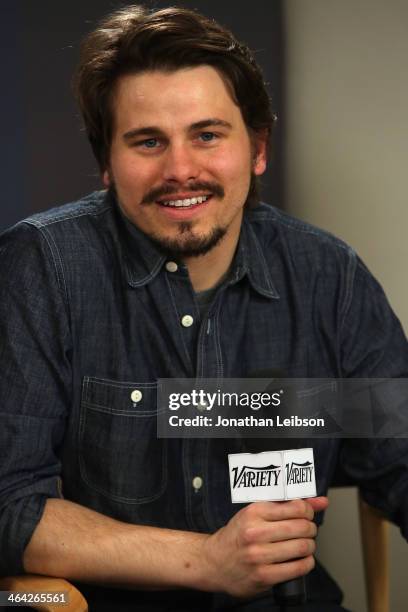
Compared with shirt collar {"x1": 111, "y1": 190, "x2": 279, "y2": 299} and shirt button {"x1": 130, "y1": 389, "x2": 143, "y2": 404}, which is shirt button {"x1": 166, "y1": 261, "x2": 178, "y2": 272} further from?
shirt button {"x1": 130, "y1": 389, "x2": 143, "y2": 404}

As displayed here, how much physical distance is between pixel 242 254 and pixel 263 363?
222 mm

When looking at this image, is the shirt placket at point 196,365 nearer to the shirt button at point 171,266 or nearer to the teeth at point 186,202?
the shirt button at point 171,266

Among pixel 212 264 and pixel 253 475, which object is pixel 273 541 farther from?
pixel 212 264

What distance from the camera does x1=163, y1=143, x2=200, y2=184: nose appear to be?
168 cm

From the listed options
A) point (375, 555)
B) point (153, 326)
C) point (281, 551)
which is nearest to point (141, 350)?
point (153, 326)

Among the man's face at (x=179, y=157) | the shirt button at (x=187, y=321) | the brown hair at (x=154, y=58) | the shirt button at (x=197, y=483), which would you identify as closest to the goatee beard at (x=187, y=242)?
the man's face at (x=179, y=157)

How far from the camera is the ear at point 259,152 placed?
1.94 metres

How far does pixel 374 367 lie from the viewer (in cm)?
185

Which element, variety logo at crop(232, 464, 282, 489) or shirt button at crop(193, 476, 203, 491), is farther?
shirt button at crop(193, 476, 203, 491)

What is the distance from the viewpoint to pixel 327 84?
86.1 inches

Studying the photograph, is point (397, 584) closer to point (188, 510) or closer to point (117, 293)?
point (188, 510)

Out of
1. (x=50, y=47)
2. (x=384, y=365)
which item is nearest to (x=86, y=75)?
(x=50, y=47)

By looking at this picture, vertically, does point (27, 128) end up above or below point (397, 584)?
above
